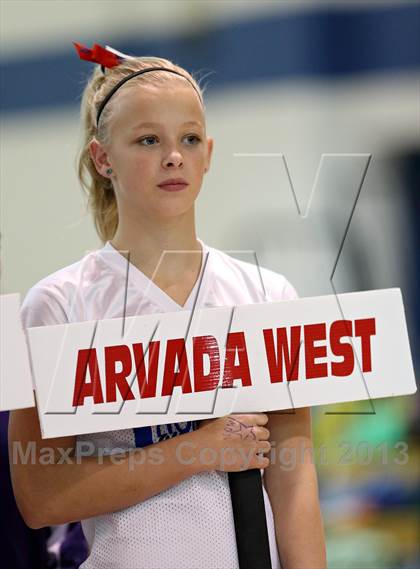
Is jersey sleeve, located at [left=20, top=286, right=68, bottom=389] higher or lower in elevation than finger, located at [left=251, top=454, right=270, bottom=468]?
higher

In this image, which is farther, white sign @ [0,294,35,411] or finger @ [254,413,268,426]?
finger @ [254,413,268,426]

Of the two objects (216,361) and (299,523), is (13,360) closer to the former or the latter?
(216,361)

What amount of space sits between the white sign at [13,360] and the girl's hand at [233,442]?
0.26 m

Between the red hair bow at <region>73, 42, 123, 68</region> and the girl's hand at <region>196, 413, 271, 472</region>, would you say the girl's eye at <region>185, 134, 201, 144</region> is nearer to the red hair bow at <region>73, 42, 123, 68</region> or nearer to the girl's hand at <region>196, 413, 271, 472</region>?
the red hair bow at <region>73, 42, 123, 68</region>

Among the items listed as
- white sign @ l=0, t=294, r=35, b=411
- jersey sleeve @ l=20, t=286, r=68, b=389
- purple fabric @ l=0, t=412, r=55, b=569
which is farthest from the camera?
purple fabric @ l=0, t=412, r=55, b=569

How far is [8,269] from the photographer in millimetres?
3256

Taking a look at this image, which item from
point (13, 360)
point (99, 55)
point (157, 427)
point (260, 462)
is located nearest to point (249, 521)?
A: point (260, 462)

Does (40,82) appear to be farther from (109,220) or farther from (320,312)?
(320,312)

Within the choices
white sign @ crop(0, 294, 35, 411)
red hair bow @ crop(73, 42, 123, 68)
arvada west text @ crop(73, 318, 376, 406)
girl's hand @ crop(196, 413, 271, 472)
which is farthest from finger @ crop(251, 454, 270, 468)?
red hair bow @ crop(73, 42, 123, 68)

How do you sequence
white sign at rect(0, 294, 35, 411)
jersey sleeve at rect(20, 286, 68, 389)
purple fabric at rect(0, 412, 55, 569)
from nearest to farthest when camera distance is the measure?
white sign at rect(0, 294, 35, 411), jersey sleeve at rect(20, 286, 68, 389), purple fabric at rect(0, 412, 55, 569)

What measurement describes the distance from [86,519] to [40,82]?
11.4ft

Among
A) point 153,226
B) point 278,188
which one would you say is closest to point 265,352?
point 153,226

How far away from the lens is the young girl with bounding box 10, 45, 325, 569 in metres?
1.27

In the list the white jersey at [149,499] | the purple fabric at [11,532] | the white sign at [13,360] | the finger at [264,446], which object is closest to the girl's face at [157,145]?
the white jersey at [149,499]
